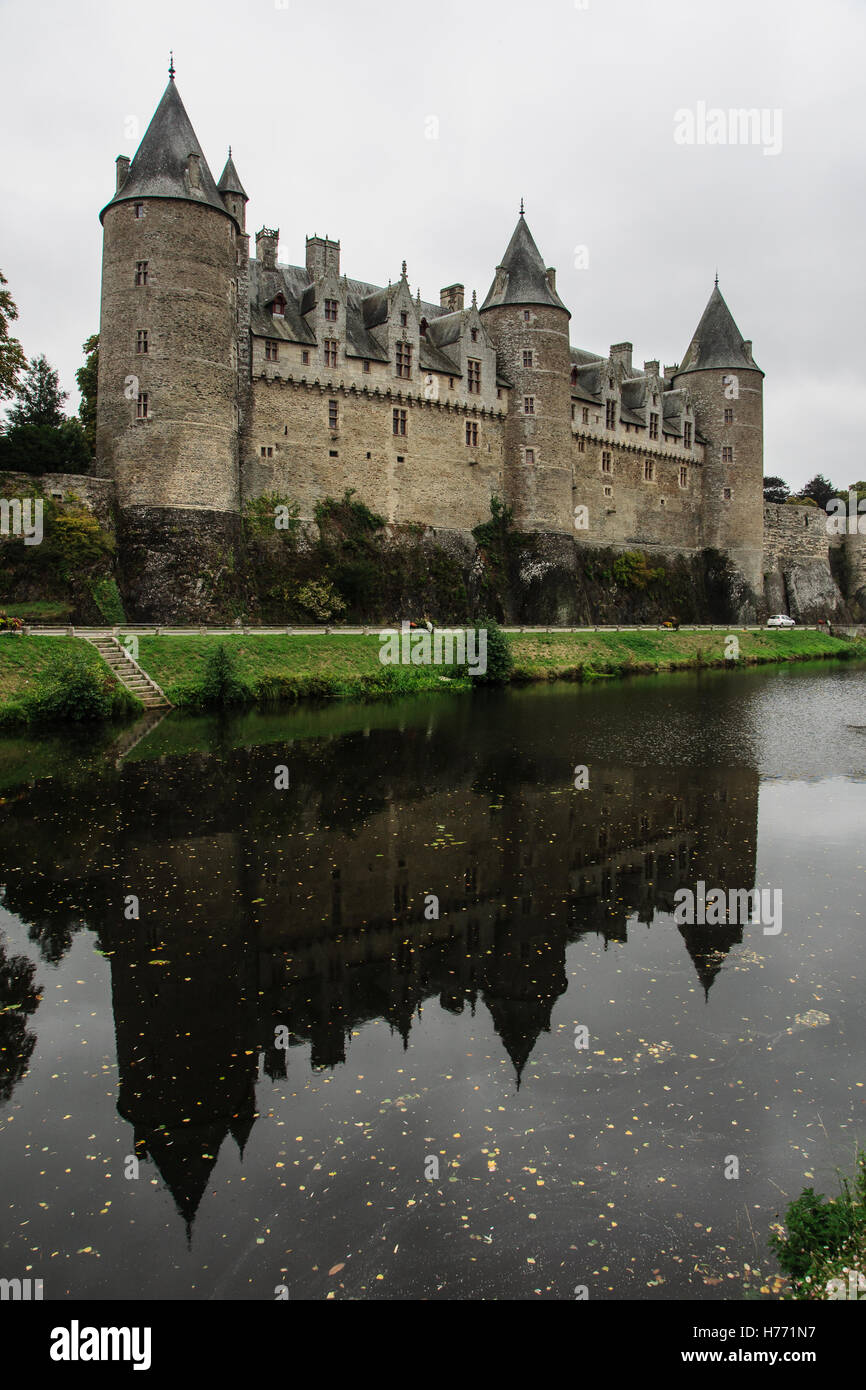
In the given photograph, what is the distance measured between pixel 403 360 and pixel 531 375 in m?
7.58

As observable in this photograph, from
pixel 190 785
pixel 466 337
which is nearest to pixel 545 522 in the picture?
pixel 466 337

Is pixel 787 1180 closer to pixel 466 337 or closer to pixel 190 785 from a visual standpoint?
pixel 190 785

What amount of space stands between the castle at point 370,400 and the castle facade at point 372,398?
94mm

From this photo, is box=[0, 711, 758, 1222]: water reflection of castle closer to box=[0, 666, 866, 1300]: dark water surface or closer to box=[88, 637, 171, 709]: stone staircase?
box=[0, 666, 866, 1300]: dark water surface

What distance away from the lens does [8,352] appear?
34.1 meters


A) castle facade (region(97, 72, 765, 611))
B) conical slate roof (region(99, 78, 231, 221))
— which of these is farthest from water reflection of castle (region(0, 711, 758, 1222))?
conical slate roof (region(99, 78, 231, 221))

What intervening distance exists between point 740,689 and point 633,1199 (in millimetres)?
32128

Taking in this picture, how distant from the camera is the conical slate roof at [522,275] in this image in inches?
1925

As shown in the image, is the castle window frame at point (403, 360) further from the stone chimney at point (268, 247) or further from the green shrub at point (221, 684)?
the green shrub at point (221, 684)

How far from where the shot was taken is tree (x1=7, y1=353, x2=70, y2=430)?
4472 centimetres

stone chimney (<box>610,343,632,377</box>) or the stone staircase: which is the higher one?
stone chimney (<box>610,343,632,377</box>)

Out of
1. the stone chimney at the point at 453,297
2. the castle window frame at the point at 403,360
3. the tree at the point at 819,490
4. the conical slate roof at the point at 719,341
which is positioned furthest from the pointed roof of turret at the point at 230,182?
the tree at the point at 819,490

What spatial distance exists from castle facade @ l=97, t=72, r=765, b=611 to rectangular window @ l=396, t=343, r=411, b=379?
0.36 ft
